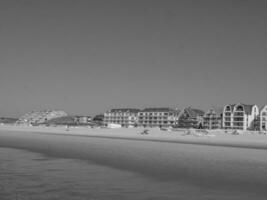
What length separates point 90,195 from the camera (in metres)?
10.6

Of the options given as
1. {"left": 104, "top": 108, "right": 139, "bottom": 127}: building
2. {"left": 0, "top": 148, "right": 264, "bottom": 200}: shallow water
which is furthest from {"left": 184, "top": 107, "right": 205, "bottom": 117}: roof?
{"left": 0, "top": 148, "right": 264, "bottom": 200}: shallow water

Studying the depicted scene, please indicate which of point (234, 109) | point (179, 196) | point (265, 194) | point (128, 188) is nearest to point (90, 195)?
point (128, 188)

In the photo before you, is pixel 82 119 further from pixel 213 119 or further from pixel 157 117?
pixel 213 119

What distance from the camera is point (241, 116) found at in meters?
105

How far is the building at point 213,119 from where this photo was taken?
372ft

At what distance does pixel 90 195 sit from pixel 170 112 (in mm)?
126411

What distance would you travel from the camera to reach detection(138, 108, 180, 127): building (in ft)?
442

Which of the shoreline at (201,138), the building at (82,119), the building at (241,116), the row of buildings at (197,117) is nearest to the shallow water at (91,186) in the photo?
the shoreline at (201,138)

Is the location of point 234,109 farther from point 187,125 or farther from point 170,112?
point 170,112

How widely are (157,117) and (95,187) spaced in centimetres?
12724

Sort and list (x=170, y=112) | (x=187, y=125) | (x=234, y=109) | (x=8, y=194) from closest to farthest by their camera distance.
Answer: (x=8, y=194) < (x=234, y=109) < (x=187, y=125) < (x=170, y=112)

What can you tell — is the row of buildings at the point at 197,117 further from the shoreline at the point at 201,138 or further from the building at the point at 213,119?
the shoreline at the point at 201,138

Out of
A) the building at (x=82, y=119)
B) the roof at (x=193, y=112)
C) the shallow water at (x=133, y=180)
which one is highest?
the roof at (x=193, y=112)

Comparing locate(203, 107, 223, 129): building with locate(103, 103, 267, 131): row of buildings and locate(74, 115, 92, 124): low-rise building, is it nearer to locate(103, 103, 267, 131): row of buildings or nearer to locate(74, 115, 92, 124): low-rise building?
locate(103, 103, 267, 131): row of buildings
